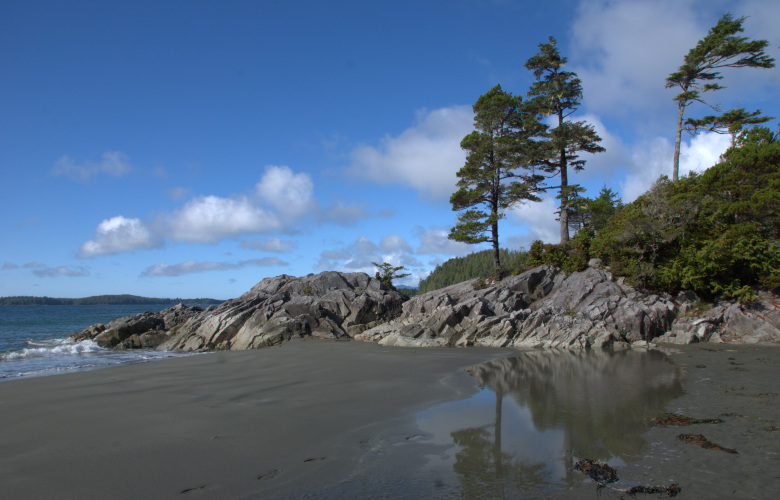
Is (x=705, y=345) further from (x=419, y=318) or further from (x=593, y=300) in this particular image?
(x=419, y=318)

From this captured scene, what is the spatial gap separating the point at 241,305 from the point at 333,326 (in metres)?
6.36

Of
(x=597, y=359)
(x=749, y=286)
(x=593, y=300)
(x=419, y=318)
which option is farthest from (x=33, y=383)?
(x=749, y=286)

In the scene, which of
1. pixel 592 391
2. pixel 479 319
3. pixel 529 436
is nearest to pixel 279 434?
pixel 529 436

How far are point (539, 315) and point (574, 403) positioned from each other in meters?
12.8

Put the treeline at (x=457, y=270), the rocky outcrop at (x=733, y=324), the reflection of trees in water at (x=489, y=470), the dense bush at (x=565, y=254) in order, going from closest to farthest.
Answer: the reflection of trees in water at (x=489, y=470), the rocky outcrop at (x=733, y=324), the dense bush at (x=565, y=254), the treeline at (x=457, y=270)

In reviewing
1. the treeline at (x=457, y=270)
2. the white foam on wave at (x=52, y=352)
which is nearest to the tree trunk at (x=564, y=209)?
the white foam on wave at (x=52, y=352)

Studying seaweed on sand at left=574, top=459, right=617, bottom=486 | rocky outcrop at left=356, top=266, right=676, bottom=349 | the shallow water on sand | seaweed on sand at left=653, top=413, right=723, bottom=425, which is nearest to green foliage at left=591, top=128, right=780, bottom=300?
rocky outcrop at left=356, top=266, right=676, bottom=349

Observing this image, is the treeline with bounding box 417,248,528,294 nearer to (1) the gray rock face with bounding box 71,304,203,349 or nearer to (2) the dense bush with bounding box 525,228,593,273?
(2) the dense bush with bounding box 525,228,593,273

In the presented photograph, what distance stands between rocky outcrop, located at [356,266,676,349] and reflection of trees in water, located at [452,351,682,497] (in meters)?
3.07

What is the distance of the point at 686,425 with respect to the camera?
8508 millimetres

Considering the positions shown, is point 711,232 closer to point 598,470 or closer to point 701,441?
point 701,441

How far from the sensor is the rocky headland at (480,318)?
20.7m

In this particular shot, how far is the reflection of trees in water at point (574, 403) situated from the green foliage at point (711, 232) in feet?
22.7

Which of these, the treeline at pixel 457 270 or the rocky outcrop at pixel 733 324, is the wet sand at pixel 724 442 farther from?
the treeline at pixel 457 270
